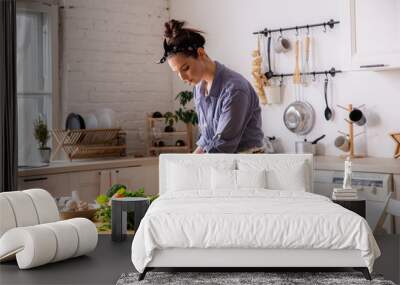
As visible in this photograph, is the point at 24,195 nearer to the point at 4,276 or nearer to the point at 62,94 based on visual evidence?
the point at 4,276

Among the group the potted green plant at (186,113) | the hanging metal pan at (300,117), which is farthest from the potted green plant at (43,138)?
the hanging metal pan at (300,117)

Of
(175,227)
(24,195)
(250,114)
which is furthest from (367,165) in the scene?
(24,195)

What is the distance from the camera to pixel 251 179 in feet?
16.1

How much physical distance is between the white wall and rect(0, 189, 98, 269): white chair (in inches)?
114

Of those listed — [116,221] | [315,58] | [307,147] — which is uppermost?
[315,58]

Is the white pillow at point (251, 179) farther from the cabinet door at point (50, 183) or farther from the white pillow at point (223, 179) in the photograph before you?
the cabinet door at point (50, 183)

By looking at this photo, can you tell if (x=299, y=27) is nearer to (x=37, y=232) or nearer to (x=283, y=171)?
(x=283, y=171)

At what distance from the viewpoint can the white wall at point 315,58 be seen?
6.22 m

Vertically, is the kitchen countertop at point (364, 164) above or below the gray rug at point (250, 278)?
above

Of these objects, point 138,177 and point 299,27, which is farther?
point 138,177

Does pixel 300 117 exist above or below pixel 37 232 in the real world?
above

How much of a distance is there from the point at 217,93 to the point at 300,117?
1.93m

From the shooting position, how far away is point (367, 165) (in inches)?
225

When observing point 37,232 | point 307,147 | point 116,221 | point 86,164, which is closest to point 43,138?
point 86,164
